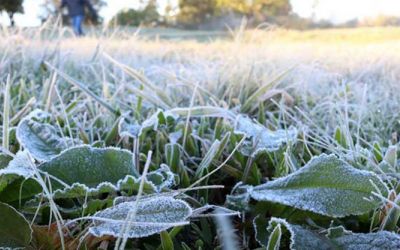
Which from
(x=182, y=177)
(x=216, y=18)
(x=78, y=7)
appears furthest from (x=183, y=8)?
(x=182, y=177)

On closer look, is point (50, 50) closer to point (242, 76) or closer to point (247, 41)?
point (247, 41)

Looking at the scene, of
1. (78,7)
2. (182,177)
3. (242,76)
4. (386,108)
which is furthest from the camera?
(78,7)

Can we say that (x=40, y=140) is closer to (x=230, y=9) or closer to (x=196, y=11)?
(x=230, y=9)

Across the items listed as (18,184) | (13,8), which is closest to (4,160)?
(18,184)

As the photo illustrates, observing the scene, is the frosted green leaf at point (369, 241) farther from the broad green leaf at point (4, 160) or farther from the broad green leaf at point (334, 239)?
the broad green leaf at point (4, 160)

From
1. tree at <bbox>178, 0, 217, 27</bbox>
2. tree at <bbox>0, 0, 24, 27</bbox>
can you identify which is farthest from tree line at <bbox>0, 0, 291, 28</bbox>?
tree at <bbox>0, 0, 24, 27</bbox>

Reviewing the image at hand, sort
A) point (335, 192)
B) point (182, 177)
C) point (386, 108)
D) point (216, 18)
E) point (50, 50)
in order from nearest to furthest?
point (335, 192)
point (182, 177)
point (386, 108)
point (50, 50)
point (216, 18)

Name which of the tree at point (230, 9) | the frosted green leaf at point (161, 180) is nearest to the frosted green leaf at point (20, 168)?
the frosted green leaf at point (161, 180)
